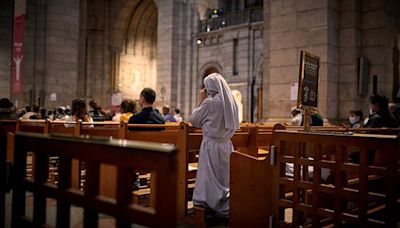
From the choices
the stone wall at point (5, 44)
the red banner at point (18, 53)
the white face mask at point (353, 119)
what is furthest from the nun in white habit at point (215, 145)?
the stone wall at point (5, 44)

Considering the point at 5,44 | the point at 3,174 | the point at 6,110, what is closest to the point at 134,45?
the point at 5,44

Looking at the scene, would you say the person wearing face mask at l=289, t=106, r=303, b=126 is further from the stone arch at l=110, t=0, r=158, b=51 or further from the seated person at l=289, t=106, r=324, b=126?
the stone arch at l=110, t=0, r=158, b=51

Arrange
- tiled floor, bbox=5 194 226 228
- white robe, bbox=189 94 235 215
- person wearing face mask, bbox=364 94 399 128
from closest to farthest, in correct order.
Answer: tiled floor, bbox=5 194 226 228
white robe, bbox=189 94 235 215
person wearing face mask, bbox=364 94 399 128

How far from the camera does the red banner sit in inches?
514

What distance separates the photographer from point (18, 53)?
1346 cm

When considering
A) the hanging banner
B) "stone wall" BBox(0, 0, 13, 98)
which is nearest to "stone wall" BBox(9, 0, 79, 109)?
the hanging banner

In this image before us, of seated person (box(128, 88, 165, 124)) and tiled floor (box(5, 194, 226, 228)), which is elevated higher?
seated person (box(128, 88, 165, 124))

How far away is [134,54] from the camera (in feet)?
86.0

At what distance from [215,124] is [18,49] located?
11.7m

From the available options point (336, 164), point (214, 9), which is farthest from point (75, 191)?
point (214, 9)

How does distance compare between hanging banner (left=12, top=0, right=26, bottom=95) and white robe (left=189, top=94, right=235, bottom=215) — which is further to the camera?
hanging banner (left=12, top=0, right=26, bottom=95)

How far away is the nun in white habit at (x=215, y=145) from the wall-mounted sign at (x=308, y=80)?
78cm

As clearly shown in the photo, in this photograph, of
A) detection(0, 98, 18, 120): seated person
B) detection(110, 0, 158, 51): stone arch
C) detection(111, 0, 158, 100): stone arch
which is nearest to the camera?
detection(0, 98, 18, 120): seated person

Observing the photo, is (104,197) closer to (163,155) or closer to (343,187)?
(163,155)
